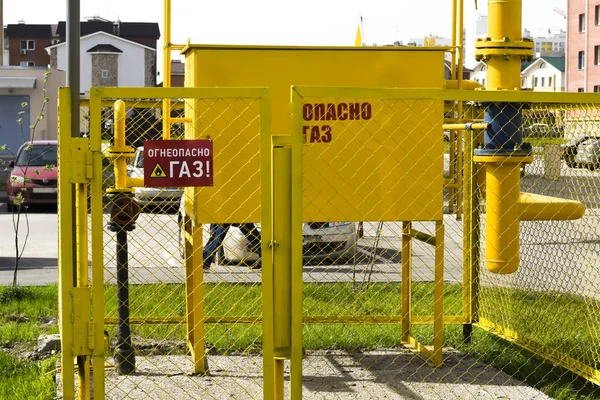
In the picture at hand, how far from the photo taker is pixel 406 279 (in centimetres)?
755

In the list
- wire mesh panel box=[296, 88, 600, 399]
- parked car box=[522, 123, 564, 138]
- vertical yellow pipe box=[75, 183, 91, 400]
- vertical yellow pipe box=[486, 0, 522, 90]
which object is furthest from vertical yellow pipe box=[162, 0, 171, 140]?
parked car box=[522, 123, 564, 138]

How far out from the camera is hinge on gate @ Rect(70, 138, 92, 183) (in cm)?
476

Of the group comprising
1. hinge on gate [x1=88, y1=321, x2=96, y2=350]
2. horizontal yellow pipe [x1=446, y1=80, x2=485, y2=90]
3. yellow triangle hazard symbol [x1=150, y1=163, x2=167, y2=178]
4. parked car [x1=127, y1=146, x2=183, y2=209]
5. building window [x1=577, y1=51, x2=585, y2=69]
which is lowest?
hinge on gate [x1=88, y1=321, x2=96, y2=350]

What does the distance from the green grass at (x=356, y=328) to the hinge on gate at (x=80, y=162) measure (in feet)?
6.11

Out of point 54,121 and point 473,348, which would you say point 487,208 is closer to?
point 473,348

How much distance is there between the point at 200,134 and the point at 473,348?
2.83 meters

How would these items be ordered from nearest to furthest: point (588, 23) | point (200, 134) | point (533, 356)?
point (200, 134)
point (533, 356)
point (588, 23)

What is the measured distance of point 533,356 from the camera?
726 centimetres

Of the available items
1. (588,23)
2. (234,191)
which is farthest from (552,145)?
(588,23)

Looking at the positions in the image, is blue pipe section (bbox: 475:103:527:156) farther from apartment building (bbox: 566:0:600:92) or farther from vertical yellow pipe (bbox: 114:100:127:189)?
apartment building (bbox: 566:0:600:92)

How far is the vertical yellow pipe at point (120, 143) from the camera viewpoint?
6.55 meters

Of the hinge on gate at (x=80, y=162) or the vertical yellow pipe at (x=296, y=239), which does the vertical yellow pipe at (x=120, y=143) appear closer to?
the hinge on gate at (x=80, y=162)

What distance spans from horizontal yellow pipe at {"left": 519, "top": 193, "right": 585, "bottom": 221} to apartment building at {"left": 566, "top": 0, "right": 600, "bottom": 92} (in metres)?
59.1

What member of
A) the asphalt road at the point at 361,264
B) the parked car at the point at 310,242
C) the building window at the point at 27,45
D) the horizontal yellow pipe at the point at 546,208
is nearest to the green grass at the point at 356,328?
the asphalt road at the point at 361,264
